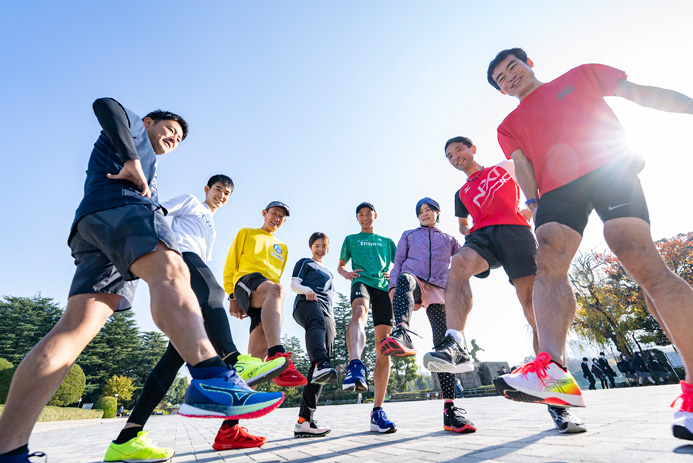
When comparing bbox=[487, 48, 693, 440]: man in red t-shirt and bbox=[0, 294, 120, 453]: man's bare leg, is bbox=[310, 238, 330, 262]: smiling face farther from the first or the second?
bbox=[0, 294, 120, 453]: man's bare leg

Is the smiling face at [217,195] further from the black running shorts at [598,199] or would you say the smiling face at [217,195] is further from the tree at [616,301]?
the tree at [616,301]

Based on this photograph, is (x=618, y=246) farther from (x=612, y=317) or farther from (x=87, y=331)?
(x=612, y=317)

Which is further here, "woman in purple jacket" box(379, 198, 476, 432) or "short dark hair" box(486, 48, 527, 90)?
"woman in purple jacket" box(379, 198, 476, 432)

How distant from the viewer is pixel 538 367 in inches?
74.5

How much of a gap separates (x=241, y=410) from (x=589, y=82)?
3011 millimetres

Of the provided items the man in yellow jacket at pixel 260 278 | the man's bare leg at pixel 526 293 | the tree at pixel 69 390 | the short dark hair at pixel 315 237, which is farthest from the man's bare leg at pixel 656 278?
the tree at pixel 69 390

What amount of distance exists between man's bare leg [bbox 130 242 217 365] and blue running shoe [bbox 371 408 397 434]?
230cm

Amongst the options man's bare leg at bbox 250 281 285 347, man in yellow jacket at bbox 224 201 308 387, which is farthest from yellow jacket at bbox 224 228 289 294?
man's bare leg at bbox 250 281 285 347

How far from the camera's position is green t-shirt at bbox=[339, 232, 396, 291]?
457cm

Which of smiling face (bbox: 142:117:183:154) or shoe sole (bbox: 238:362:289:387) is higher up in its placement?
smiling face (bbox: 142:117:183:154)

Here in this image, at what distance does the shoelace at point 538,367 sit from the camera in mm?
1853

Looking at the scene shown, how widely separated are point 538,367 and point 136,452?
104 inches

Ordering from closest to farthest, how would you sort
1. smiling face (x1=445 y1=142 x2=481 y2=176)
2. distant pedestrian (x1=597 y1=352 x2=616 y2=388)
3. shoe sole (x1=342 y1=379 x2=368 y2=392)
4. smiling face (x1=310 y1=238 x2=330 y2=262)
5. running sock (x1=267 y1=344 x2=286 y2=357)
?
1. running sock (x1=267 y1=344 x2=286 y2=357)
2. shoe sole (x1=342 y1=379 x2=368 y2=392)
3. smiling face (x1=445 y1=142 x2=481 y2=176)
4. smiling face (x1=310 y1=238 x2=330 y2=262)
5. distant pedestrian (x1=597 y1=352 x2=616 y2=388)

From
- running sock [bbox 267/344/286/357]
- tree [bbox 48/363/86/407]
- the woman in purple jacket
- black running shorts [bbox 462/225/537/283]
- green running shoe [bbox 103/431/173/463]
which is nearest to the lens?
green running shoe [bbox 103/431/173/463]
